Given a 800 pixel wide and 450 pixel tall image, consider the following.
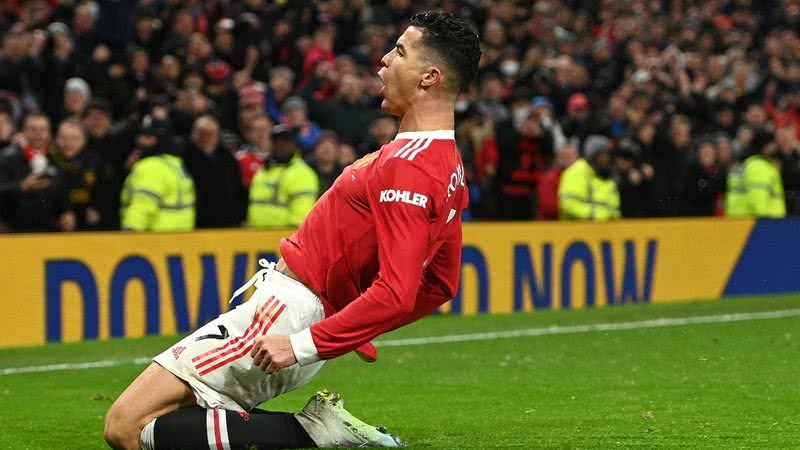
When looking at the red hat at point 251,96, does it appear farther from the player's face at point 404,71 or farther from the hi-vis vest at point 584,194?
the player's face at point 404,71

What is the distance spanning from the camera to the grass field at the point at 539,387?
24.9 feet

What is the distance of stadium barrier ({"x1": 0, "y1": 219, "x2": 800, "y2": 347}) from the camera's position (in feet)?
43.0

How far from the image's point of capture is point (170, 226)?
14.4 m

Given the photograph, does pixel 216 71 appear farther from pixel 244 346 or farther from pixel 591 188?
pixel 244 346

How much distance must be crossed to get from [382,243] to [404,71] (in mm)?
717

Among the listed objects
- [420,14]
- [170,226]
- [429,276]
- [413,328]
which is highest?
[420,14]

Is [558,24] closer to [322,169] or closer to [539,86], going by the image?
[539,86]

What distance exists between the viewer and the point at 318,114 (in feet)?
59.6

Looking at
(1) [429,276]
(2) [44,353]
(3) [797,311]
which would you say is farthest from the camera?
(3) [797,311]

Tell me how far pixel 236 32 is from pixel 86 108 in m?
4.20

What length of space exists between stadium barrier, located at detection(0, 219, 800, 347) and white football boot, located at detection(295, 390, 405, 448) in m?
6.89

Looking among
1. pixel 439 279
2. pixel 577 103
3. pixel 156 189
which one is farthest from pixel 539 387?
pixel 577 103

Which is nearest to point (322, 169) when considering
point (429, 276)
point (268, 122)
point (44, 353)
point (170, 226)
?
point (268, 122)

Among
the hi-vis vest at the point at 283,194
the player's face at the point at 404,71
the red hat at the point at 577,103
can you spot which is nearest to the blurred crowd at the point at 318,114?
the hi-vis vest at the point at 283,194
